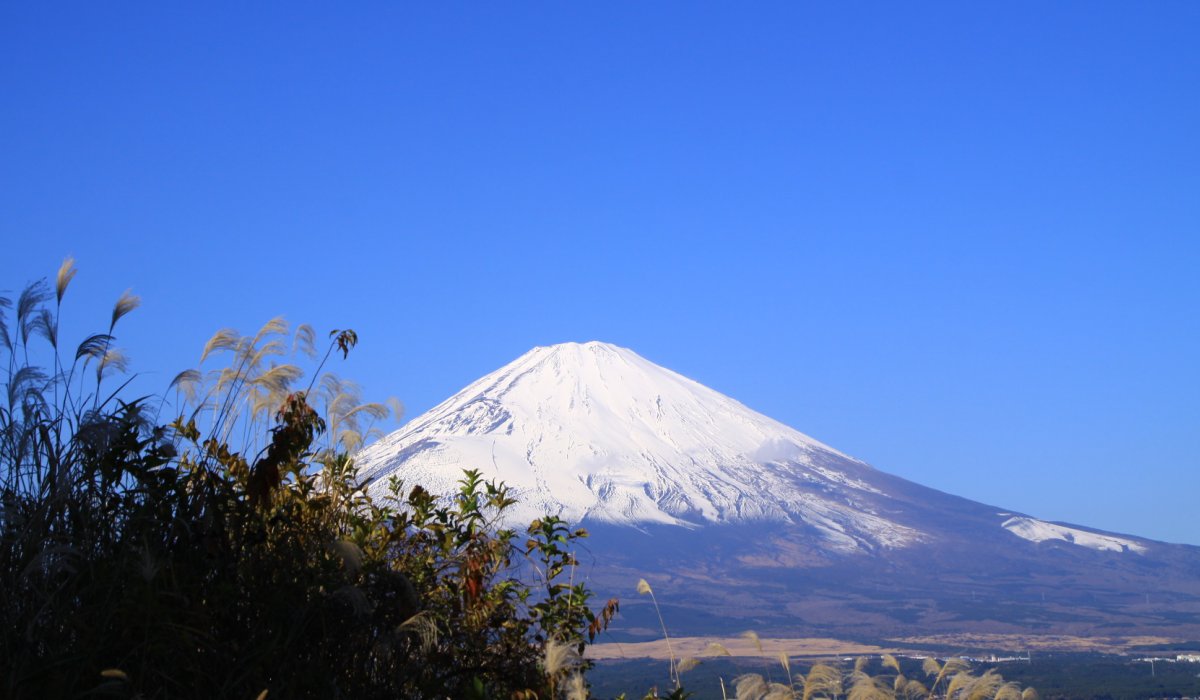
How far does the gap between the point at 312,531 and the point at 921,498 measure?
593ft

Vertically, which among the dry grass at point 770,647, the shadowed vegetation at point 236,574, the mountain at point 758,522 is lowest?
the dry grass at point 770,647

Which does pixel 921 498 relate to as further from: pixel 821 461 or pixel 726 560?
pixel 726 560

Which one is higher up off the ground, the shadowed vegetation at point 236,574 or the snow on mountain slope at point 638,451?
the snow on mountain slope at point 638,451

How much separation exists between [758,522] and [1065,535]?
58.2 metres

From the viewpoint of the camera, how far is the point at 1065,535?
179625 millimetres

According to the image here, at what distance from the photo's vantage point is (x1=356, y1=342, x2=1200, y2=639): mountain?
107 metres

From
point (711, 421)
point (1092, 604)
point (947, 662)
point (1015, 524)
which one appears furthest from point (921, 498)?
point (947, 662)

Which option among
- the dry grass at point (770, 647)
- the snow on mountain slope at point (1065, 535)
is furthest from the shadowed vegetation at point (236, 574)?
the snow on mountain slope at point (1065, 535)

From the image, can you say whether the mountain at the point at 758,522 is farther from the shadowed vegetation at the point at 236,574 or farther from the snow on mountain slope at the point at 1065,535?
the shadowed vegetation at the point at 236,574

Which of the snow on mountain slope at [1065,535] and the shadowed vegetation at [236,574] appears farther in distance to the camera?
the snow on mountain slope at [1065,535]

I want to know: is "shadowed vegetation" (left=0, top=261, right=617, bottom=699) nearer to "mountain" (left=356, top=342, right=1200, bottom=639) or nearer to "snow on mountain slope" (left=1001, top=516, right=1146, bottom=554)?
"mountain" (left=356, top=342, right=1200, bottom=639)

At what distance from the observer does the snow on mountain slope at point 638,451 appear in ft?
484

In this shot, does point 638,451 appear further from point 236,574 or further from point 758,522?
point 236,574

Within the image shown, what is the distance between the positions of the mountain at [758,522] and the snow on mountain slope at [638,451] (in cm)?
28
